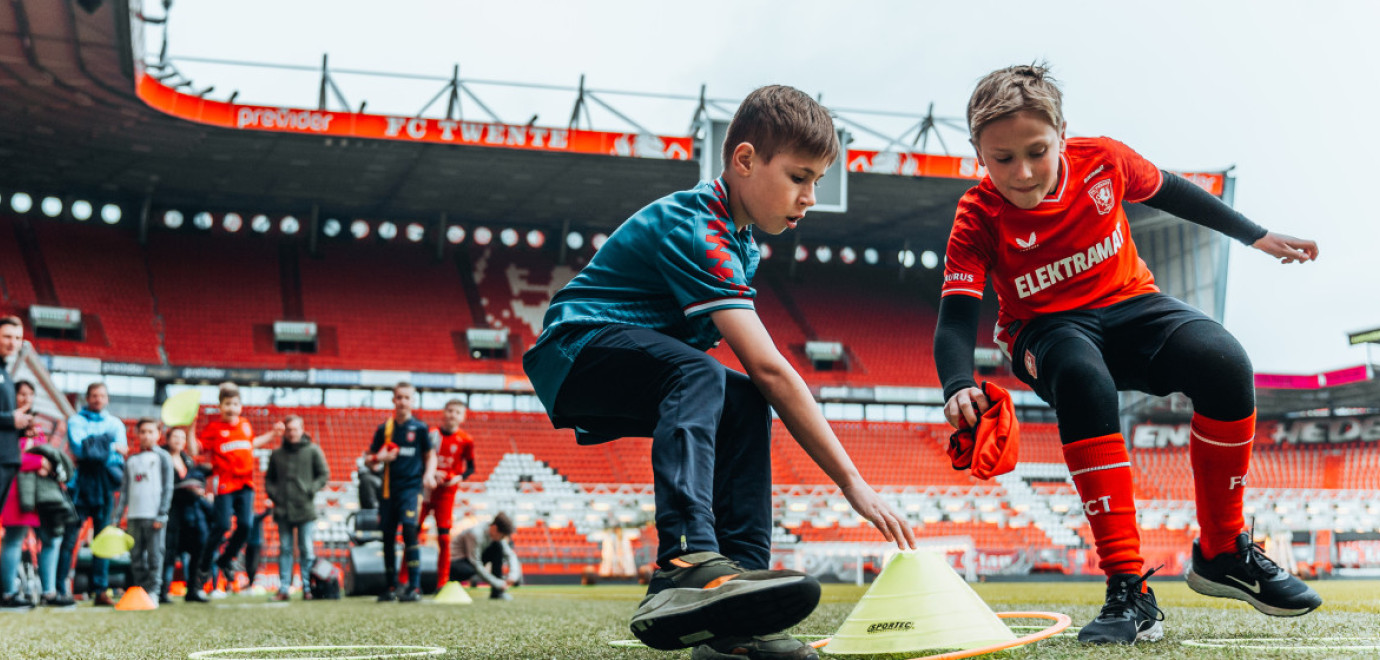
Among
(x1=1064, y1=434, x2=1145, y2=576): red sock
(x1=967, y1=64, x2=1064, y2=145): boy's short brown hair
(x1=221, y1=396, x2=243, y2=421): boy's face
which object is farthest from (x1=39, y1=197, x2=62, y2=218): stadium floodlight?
(x1=1064, y1=434, x2=1145, y2=576): red sock

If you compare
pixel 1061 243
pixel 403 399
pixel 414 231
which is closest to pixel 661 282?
pixel 1061 243

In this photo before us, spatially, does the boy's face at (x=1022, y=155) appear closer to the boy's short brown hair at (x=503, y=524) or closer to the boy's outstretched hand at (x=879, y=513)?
the boy's outstretched hand at (x=879, y=513)

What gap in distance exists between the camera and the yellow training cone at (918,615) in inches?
96.0

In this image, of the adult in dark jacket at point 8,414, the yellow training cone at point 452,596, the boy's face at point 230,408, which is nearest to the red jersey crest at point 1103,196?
the adult in dark jacket at point 8,414

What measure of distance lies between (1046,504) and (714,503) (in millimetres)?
21243

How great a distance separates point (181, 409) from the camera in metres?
8.52

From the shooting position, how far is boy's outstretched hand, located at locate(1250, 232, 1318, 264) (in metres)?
3.37

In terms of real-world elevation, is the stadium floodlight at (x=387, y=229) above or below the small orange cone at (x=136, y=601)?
above

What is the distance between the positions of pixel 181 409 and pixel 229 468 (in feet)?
2.02

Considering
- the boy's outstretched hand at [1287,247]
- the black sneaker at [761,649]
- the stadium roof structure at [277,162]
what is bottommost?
the black sneaker at [761,649]

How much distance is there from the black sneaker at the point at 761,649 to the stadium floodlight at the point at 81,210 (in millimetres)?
28150

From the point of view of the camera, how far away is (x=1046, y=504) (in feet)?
72.5

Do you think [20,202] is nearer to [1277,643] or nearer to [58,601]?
[58,601]

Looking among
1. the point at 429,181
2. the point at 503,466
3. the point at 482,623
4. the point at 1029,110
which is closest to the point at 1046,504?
the point at 503,466
